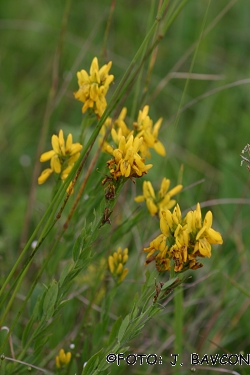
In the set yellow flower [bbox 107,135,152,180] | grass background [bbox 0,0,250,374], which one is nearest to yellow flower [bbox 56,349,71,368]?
grass background [bbox 0,0,250,374]

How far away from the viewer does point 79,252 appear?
1089mm

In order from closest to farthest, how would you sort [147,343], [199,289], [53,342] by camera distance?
1. [53,342]
2. [147,343]
3. [199,289]

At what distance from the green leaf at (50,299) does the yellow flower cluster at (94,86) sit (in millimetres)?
376

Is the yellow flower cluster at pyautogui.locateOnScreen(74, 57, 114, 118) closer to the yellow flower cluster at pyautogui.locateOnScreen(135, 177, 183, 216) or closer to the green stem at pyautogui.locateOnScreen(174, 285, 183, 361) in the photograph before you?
the yellow flower cluster at pyautogui.locateOnScreen(135, 177, 183, 216)

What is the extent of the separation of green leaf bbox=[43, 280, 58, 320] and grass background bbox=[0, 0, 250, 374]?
0.72 ft

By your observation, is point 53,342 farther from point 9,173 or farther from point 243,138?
point 243,138

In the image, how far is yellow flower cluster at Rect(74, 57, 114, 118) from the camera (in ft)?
3.81

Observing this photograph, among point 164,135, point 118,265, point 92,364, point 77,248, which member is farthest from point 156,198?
point 164,135

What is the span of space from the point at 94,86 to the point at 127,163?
0.24 m

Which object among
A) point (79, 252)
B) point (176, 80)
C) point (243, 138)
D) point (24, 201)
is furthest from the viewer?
point (176, 80)

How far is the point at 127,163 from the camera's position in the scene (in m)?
1.00

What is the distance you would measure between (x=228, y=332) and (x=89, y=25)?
212 cm

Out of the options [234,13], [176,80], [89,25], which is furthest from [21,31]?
[234,13]

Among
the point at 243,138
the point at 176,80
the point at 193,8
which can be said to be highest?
the point at 193,8
